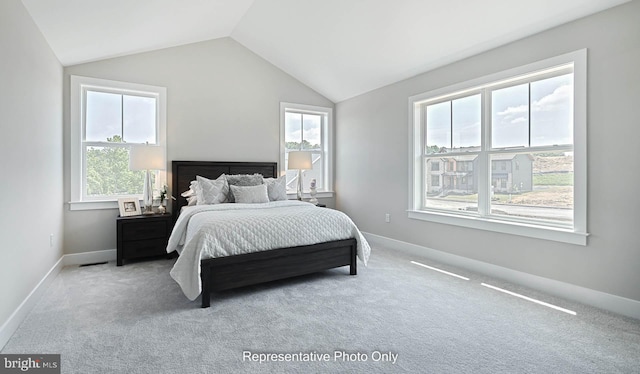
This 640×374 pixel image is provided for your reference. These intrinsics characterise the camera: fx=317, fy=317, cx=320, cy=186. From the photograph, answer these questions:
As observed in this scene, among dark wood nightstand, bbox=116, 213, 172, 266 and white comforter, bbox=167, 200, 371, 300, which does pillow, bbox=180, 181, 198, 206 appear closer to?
dark wood nightstand, bbox=116, 213, 172, 266

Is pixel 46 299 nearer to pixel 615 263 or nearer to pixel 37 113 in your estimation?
pixel 37 113

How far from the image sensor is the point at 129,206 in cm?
410

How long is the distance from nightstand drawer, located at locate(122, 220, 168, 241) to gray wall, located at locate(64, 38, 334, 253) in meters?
0.46

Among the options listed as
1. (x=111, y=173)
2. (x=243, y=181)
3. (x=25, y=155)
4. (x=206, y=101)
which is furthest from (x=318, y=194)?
(x=25, y=155)

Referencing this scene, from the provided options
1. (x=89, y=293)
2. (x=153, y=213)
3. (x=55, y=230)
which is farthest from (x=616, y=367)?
(x=55, y=230)

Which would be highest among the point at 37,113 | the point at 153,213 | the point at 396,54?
the point at 396,54

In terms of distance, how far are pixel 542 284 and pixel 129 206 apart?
15.5 feet

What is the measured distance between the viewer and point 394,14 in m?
3.32

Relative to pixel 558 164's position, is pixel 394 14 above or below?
above

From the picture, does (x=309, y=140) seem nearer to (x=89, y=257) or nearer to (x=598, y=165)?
(x=89, y=257)

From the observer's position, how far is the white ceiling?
9.16 feet

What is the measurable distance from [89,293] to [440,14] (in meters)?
4.26

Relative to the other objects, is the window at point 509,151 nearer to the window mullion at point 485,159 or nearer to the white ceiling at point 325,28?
the window mullion at point 485,159

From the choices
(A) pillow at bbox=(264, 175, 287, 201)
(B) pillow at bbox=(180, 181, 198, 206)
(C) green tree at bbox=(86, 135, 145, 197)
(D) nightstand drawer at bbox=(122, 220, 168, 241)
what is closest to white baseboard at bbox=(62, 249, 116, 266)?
(D) nightstand drawer at bbox=(122, 220, 168, 241)
